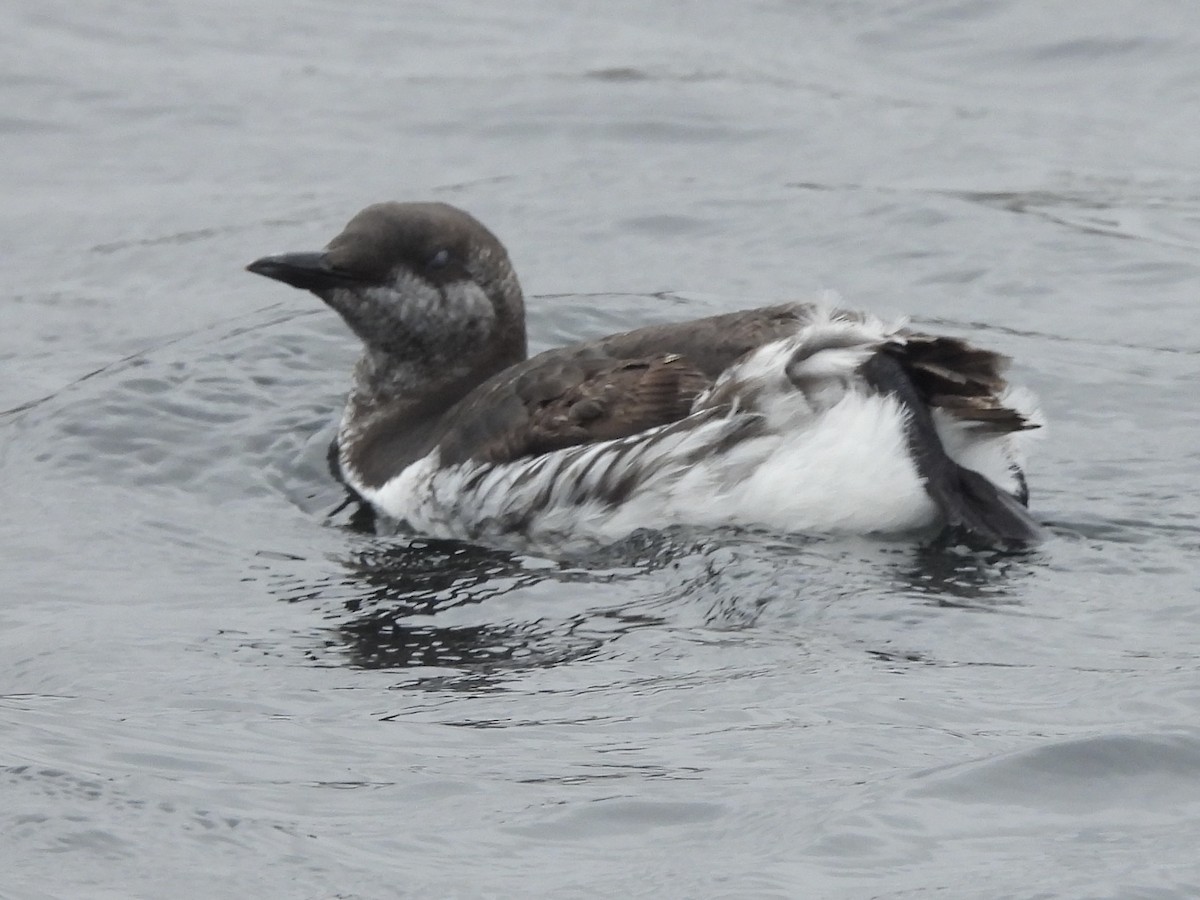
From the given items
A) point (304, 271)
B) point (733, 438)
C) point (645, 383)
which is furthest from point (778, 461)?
point (304, 271)

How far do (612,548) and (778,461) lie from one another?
2.22 ft

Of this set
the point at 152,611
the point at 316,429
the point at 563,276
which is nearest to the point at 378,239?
the point at 316,429

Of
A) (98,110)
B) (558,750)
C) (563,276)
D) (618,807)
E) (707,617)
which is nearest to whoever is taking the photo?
(618,807)

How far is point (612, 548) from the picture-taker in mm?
7648

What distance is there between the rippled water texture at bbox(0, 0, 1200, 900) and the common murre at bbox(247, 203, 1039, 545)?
0.54ft

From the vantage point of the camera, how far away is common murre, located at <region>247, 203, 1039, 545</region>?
7.24m

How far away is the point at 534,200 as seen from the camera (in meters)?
12.4

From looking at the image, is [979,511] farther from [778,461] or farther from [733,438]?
[733,438]

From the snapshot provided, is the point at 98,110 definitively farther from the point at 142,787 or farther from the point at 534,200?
the point at 142,787

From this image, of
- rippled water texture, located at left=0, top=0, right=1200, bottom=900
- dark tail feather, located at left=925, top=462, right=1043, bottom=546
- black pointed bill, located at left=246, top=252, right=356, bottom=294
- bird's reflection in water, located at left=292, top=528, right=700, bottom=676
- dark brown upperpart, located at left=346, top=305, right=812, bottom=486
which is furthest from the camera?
black pointed bill, located at left=246, top=252, right=356, bottom=294

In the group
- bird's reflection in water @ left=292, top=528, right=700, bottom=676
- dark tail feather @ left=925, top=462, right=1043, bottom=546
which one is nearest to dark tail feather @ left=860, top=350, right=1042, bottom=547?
dark tail feather @ left=925, top=462, right=1043, bottom=546

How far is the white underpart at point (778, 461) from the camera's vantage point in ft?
23.8

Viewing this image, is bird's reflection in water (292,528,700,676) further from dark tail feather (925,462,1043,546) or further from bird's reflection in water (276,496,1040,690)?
dark tail feather (925,462,1043,546)

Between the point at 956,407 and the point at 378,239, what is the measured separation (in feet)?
8.11
